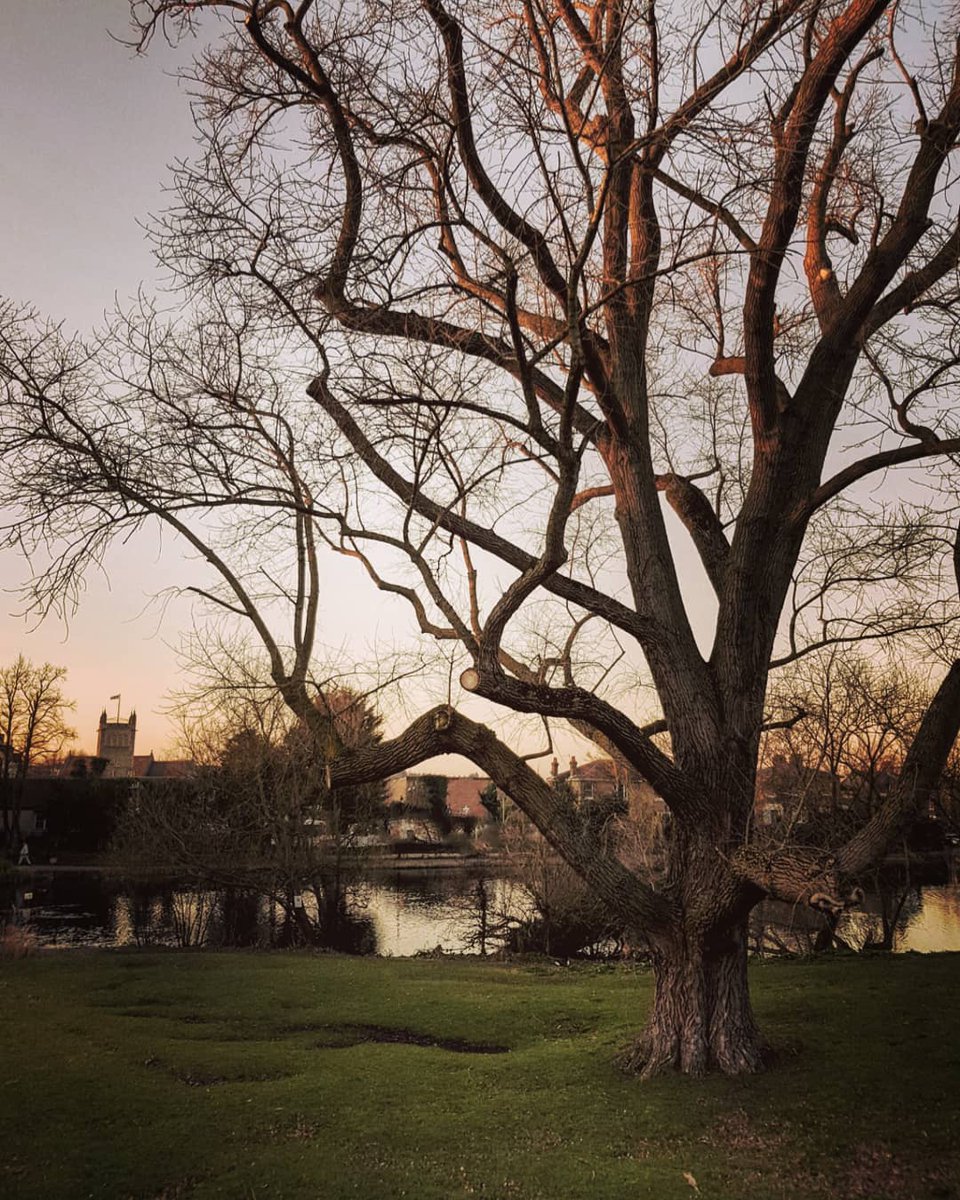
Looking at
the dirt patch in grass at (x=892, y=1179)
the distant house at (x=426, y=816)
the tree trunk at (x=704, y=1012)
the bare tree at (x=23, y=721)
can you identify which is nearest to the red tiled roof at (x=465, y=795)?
the distant house at (x=426, y=816)

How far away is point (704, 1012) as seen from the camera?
7301 mm

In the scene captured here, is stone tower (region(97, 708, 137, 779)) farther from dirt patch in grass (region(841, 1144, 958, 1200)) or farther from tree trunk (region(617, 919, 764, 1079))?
dirt patch in grass (region(841, 1144, 958, 1200))

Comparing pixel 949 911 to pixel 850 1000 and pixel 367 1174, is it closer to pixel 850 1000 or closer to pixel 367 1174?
pixel 850 1000

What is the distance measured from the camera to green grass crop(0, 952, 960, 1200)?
5.72 meters

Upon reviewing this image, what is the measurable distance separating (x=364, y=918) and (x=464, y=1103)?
1893 centimetres

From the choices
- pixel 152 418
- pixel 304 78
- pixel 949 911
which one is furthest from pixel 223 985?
pixel 949 911

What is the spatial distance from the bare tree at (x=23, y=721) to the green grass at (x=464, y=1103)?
33.0 meters

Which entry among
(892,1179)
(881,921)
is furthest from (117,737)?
(892,1179)

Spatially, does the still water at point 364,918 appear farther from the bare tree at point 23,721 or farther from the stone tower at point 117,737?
the stone tower at point 117,737

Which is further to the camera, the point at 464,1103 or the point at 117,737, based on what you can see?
the point at 117,737

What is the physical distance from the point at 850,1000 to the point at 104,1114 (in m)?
8.09

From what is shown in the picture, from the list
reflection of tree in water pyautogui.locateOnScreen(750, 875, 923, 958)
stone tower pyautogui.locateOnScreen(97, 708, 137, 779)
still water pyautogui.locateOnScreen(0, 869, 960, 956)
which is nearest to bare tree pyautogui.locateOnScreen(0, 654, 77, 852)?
still water pyautogui.locateOnScreen(0, 869, 960, 956)

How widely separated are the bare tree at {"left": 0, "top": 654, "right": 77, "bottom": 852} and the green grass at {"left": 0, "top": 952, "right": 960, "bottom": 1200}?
3300 centimetres

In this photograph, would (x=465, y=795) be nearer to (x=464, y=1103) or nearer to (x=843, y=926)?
(x=843, y=926)
